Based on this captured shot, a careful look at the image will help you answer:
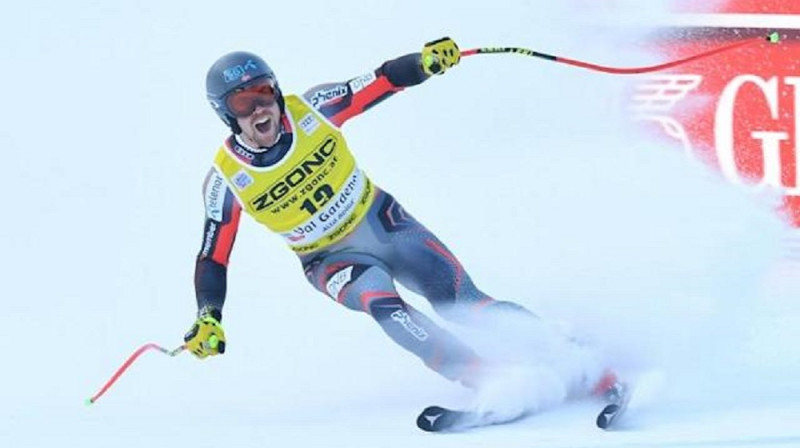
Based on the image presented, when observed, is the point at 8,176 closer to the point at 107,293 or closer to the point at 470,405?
the point at 107,293

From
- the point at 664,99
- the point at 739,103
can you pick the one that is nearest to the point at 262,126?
the point at 664,99

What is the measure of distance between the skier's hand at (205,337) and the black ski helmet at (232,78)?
2.23ft

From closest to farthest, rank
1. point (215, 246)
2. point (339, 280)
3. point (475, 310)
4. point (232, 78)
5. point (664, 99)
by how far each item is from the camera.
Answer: point (232, 78), point (215, 246), point (339, 280), point (475, 310), point (664, 99)

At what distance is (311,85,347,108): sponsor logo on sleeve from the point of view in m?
5.65

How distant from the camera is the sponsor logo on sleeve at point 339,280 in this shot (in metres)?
5.63

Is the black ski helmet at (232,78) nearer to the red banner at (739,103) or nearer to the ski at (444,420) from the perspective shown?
the ski at (444,420)

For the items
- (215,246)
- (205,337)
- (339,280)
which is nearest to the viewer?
(205,337)

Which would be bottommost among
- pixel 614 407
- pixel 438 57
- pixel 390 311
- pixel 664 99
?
pixel 614 407

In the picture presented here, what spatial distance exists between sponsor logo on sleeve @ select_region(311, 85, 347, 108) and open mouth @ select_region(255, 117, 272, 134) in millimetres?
210

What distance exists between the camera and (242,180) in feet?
18.2

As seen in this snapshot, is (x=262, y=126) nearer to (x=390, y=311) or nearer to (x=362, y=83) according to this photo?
(x=362, y=83)

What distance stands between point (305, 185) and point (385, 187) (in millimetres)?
609

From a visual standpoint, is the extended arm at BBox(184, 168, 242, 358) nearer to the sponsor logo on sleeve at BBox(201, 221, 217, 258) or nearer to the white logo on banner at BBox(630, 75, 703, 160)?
the sponsor logo on sleeve at BBox(201, 221, 217, 258)

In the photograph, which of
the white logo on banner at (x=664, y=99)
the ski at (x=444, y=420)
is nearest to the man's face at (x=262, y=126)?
the ski at (x=444, y=420)
